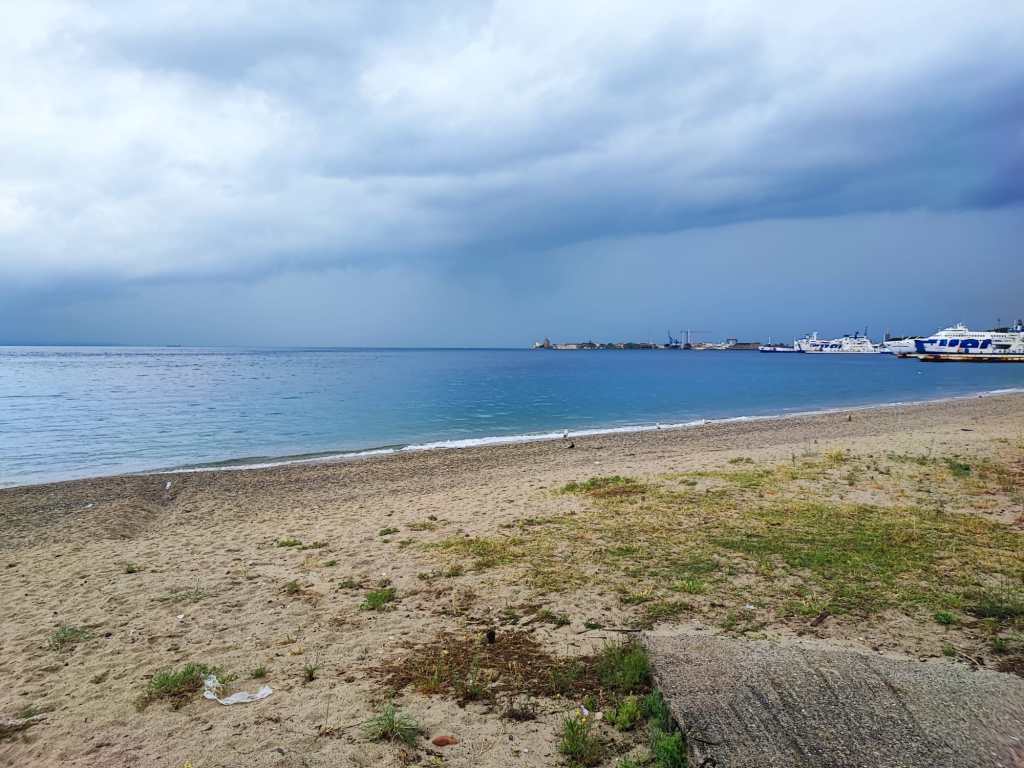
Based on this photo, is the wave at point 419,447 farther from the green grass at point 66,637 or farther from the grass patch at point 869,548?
the grass patch at point 869,548

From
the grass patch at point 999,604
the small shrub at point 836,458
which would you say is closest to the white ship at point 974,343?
the small shrub at point 836,458

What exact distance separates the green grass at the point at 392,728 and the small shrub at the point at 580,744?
1.02 m

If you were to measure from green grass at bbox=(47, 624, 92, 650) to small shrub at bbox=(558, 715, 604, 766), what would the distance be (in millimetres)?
5271

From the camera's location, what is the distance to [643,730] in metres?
4.04

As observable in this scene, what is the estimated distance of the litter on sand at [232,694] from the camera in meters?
4.77

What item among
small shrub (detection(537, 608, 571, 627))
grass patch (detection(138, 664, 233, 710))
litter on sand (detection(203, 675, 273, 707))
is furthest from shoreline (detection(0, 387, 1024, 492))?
litter on sand (detection(203, 675, 273, 707))

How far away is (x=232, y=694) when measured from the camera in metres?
4.89

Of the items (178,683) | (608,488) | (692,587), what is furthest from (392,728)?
(608,488)

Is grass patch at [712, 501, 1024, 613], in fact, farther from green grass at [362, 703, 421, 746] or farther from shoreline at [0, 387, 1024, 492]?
shoreline at [0, 387, 1024, 492]

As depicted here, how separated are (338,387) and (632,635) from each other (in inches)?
2082

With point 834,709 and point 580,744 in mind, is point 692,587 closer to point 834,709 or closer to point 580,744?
point 834,709

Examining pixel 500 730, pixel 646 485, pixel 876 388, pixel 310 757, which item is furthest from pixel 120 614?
pixel 876 388

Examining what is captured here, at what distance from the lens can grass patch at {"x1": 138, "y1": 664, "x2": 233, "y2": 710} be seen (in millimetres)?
4840

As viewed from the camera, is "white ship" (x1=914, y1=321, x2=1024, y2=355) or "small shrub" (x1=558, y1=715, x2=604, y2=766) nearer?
"small shrub" (x1=558, y1=715, x2=604, y2=766)
